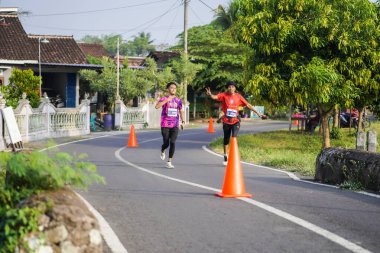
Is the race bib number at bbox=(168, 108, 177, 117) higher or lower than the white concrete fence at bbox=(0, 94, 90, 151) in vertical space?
higher

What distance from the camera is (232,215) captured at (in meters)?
7.46

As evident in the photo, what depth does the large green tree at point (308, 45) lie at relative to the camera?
67.9ft

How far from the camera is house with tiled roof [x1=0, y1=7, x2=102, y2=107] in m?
35.6

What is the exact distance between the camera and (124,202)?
8.54m

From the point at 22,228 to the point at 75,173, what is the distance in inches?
33.6

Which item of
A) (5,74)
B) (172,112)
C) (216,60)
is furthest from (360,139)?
(216,60)

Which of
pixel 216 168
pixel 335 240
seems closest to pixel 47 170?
pixel 335 240

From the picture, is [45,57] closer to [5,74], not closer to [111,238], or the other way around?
[5,74]

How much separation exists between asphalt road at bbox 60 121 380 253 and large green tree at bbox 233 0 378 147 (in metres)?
8.91

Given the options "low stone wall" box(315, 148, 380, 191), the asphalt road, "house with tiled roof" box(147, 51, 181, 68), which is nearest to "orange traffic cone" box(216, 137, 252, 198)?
the asphalt road

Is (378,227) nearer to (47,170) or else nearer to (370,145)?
(47,170)

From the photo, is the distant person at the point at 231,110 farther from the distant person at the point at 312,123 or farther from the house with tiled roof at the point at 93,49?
the house with tiled roof at the point at 93,49

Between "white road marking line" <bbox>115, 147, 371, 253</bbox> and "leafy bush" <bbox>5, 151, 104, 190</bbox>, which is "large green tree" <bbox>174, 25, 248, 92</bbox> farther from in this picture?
"leafy bush" <bbox>5, 151, 104, 190</bbox>

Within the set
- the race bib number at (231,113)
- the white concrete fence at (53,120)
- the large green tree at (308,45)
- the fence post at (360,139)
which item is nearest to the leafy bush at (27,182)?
the race bib number at (231,113)
